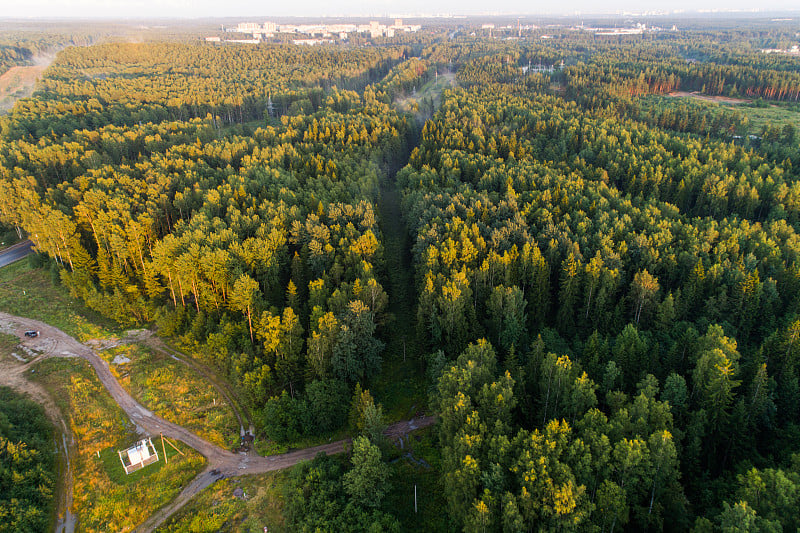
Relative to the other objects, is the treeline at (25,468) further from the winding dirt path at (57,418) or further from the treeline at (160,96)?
the treeline at (160,96)

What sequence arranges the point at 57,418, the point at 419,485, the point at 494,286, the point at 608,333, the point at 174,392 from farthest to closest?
the point at 494,286
the point at 608,333
the point at 174,392
the point at 57,418
the point at 419,485

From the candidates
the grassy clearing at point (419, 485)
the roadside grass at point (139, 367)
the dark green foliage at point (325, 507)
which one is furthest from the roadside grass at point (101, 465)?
the grassy clearing at point (419, 485)

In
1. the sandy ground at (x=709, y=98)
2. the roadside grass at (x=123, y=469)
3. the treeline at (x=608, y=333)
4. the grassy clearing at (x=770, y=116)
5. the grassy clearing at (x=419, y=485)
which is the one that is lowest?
the grassy clearing at (x=419, y=485)

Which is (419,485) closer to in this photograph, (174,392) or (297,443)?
(297,443)

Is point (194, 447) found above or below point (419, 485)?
above

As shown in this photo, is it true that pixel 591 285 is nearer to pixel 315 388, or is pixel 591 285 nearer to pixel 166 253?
pixel 315 388

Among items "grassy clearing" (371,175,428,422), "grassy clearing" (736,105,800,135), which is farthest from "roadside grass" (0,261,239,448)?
"grassy clearing" (736,105,800,135)

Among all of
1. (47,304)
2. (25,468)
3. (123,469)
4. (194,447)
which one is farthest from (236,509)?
(47,304)
